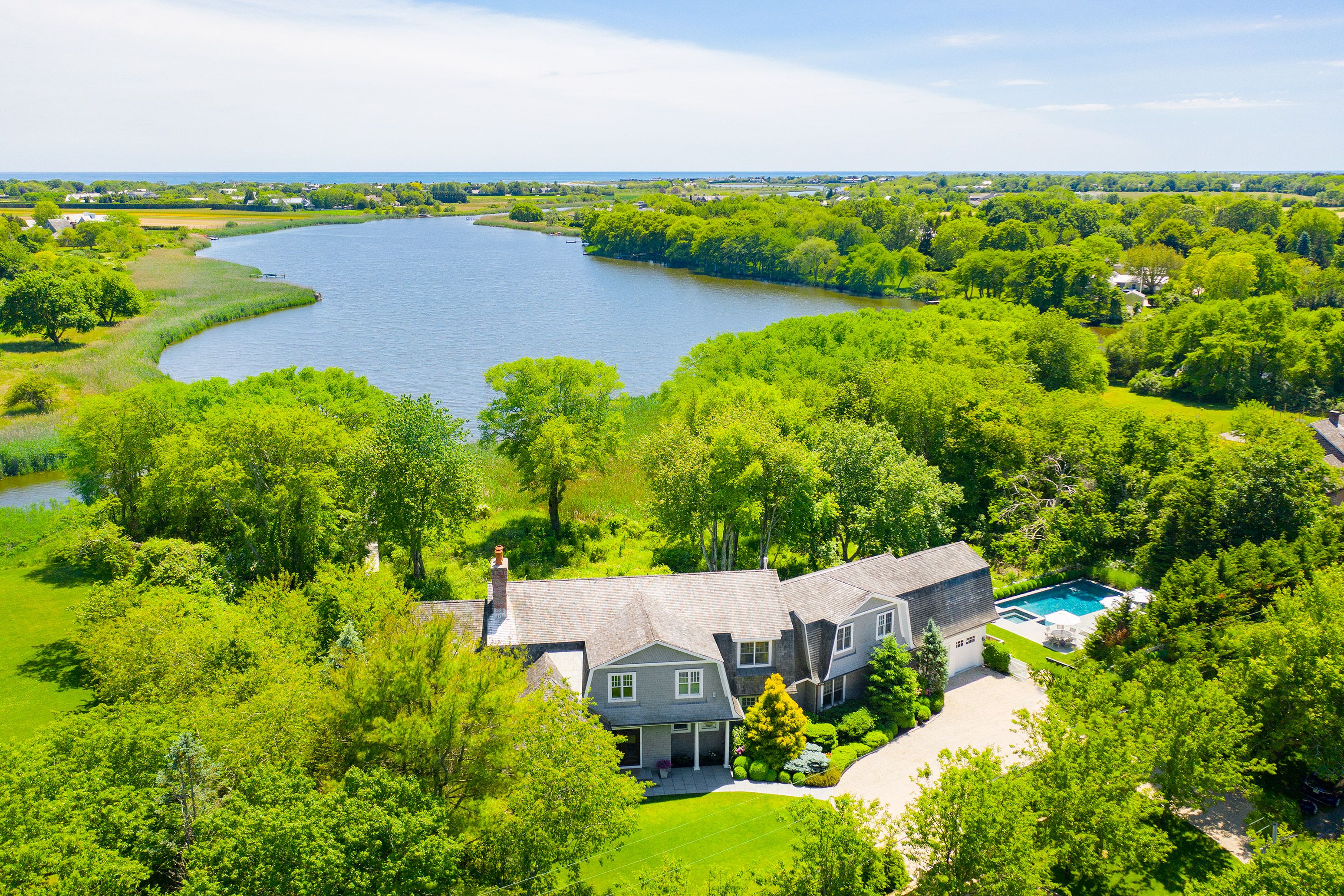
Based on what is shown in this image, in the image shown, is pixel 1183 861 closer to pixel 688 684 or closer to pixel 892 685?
pixel 892 685

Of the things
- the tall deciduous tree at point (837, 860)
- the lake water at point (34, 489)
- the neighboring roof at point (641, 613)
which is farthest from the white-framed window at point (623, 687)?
the lake water at point (34, 489)

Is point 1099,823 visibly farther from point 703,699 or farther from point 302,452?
point 302,452

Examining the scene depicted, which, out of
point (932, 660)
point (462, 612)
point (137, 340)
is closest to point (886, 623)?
point (932, 660)

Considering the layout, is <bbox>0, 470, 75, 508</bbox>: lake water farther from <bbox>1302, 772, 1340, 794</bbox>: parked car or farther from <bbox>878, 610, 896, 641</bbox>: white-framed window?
<bbox>1302, 772, 1340, 794</bbox>: parked car

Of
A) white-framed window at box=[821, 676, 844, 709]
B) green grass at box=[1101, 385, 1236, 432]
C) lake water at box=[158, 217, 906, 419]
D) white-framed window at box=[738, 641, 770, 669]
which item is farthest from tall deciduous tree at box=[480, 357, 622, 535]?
green grass at box=[1101, 385, 1236, 432]

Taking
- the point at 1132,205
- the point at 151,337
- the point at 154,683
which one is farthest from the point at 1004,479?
the point at 1132,205

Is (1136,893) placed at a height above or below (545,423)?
below

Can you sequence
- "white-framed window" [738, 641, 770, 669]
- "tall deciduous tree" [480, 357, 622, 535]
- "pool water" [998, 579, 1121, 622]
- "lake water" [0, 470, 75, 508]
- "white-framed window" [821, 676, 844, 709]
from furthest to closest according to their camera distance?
"lake water" [0, 470, 75, 508], "tall deciduous tree" [480, 357, 622, 535], "pool water" [998, 579, 1121, 622], "white-framed window" [821, 676, 844, 709], "white-framed window" [738, 641, 770, 669]
